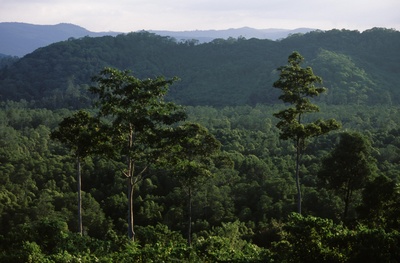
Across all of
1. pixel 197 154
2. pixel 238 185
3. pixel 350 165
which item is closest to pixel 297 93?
pixel 350 165

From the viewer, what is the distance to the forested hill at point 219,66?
102562 millimetres

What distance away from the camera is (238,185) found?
3466 centimetres

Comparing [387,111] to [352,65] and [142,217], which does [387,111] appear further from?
[142,217]

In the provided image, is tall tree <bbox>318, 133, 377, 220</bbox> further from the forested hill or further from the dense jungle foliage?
the forested hill

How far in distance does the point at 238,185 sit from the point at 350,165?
1647cm

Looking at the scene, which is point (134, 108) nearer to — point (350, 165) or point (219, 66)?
point (350, 165)

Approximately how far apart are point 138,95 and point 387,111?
222ft

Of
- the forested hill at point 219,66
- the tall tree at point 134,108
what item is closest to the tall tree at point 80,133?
the tall tree at point 134,108

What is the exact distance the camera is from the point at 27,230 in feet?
43.9

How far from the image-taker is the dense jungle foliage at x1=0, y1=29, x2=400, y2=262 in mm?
11391

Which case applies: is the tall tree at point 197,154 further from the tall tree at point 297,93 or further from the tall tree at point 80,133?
the tall tree at point 80,133

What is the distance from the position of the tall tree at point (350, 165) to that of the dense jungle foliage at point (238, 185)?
2.1 inches

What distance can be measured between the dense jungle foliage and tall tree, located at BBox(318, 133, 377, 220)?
5cm

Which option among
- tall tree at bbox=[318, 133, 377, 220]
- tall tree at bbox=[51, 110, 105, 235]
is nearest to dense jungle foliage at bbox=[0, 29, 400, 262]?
tall tree at bbox=[318, 133, 377, 220]
